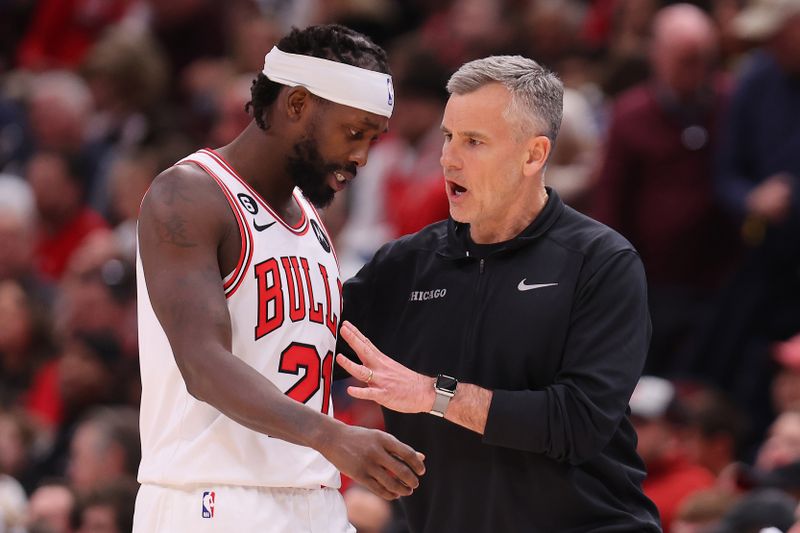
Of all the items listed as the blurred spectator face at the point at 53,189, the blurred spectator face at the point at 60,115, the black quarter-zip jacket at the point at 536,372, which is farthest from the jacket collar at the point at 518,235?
the blurred spectator face at the point at 60,115

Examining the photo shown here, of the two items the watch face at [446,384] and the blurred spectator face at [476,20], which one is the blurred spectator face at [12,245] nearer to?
the blurred spectator face at [476,20]

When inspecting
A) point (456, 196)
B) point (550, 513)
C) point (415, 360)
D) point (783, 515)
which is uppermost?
point (456, 196)

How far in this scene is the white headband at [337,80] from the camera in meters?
5.05

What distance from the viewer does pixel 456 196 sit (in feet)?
16.9

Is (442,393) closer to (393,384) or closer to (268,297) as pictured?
(393,384)

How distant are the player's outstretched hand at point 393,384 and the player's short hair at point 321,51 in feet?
3.09

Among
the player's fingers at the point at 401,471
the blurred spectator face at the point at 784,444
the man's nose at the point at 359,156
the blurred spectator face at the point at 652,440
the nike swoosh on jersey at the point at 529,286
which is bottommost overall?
the blurred spectator face at the point at 652,440

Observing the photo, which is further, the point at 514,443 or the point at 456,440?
the point at 456,440

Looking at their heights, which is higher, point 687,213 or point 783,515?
point 687,213

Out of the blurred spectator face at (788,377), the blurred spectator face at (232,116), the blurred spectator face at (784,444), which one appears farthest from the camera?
the blurred spectator face at (232,116)

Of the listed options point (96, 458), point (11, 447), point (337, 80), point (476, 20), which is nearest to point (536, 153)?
point (337, 80)

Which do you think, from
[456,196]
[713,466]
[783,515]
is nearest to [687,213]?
[713,466]

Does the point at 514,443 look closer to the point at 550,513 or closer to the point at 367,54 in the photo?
the point at 550,513

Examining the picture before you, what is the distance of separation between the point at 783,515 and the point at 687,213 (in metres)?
3.28
